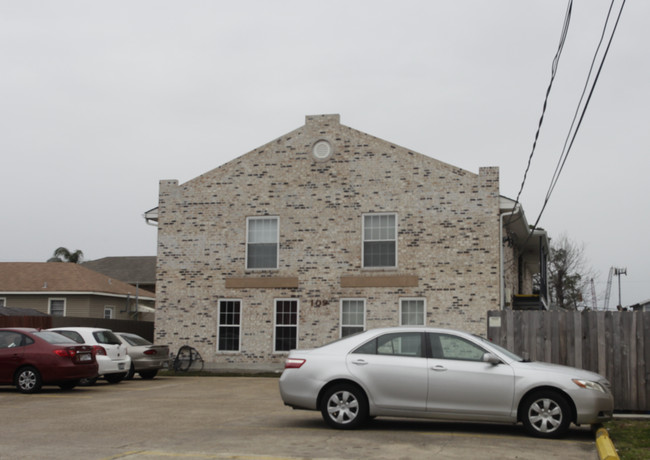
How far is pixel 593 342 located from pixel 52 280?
2732cm

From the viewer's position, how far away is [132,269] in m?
49.0

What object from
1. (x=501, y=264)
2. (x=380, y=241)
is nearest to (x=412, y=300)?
(x=380, y=241)

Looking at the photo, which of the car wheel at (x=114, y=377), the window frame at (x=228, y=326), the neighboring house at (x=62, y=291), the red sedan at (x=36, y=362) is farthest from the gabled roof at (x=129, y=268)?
the red sedan at (x=36, y=362)

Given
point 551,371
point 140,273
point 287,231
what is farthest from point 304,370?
point 140,273

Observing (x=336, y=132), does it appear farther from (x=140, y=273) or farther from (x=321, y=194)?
(x=140, y=273)

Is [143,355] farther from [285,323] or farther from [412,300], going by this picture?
[412,300]

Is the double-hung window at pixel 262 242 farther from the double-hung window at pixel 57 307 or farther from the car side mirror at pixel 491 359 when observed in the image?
the car side mirror at pixel 491 359

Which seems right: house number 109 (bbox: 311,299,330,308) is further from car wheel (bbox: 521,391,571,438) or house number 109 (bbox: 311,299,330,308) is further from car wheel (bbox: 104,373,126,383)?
car wheel (bbox: 521,391,571,438)

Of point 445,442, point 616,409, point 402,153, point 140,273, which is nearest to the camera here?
point 445,442

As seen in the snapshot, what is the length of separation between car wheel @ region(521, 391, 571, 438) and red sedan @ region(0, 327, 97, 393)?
10.4 metres

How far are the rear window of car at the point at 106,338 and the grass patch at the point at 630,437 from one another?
1249 centimetres

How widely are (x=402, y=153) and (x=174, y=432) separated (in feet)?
49.5

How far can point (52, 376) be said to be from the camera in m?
16.7

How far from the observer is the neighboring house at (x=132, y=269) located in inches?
1848
